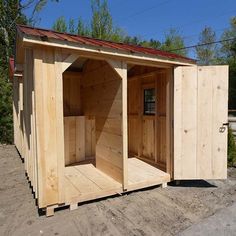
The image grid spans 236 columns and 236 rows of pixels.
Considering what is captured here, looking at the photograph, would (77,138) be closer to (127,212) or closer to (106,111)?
(106,111)

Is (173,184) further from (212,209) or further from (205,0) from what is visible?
(205,0)

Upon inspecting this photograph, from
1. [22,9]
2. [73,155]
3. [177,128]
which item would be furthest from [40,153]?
[22,9]

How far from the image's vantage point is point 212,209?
9.89 ft

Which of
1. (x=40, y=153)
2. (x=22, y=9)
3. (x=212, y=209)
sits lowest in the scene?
(x=212, y=209)

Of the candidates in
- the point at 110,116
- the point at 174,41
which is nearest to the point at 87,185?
the point at 110,116

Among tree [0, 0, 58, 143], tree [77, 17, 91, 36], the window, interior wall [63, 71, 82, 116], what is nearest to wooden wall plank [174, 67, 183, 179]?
the window

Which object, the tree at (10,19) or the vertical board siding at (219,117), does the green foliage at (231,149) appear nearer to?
the vertical board siding at (219,117)

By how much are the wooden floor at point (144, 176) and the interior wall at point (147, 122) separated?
0.38 metres

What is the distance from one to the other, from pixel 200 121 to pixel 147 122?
1.71m

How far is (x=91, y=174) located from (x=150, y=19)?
697 inches

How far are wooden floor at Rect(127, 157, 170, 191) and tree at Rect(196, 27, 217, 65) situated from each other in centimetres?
2100

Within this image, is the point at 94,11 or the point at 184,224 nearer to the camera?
the point at 184,224

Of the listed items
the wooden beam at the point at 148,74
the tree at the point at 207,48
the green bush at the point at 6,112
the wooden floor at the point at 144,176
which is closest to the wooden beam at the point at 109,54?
the wooden beam at the point at 148,74

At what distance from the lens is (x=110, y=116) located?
379 cm
